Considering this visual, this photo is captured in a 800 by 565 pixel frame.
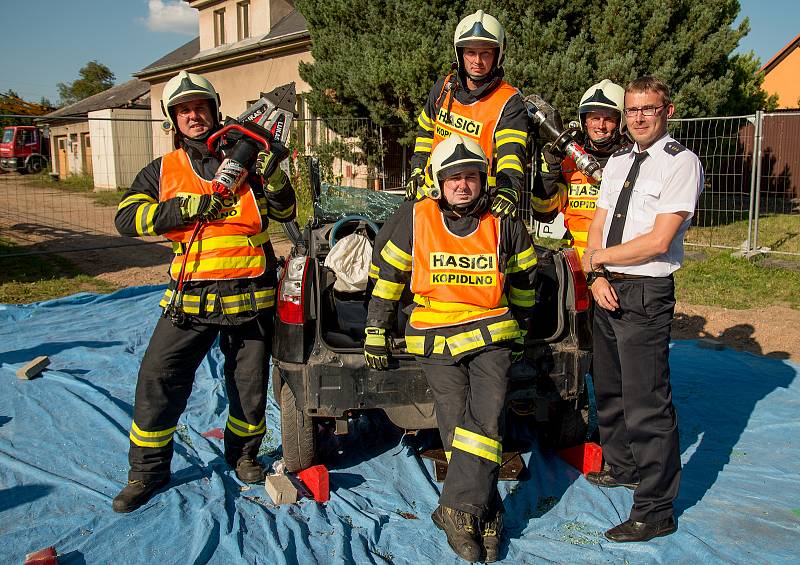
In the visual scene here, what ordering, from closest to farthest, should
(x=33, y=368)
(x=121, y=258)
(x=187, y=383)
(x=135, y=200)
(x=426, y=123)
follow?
(x=135, y=200) < (x=187, y=383) < (x=426, y=123) < (x=33, y=368) < (x=121, y=258)

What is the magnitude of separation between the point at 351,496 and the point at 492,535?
0.87 meters

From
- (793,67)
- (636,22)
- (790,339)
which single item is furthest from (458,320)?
(793,67)

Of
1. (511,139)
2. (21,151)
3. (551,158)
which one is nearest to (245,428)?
(511,139)

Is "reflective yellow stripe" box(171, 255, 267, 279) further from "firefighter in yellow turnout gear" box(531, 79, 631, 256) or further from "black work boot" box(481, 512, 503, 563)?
"firefighter in yellow turnout gear" box(531, 79, 631, 256)

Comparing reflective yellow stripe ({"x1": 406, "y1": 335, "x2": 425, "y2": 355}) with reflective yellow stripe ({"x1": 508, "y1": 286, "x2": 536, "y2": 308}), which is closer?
reflective yellow stripe ({"x1": 406, "y1": 335, "x2": 425, "y2": 355})

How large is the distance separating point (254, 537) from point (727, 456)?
112 inches

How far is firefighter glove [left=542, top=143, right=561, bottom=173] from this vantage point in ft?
14.1

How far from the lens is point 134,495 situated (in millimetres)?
3494

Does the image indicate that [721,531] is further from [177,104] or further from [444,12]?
[444,12]

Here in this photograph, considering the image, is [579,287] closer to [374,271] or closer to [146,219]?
[374,271]

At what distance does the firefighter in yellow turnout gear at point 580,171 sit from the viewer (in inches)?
167

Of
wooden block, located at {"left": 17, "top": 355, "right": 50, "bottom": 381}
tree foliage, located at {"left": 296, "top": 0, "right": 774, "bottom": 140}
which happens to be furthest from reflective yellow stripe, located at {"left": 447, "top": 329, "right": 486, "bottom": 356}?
tree foliage, located at {"left": 296, "top": 0, "right": 774, "bottom": 140}

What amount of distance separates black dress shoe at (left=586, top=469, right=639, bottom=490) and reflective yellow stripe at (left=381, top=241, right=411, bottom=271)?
161 centimetres

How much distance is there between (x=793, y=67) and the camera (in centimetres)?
2784
